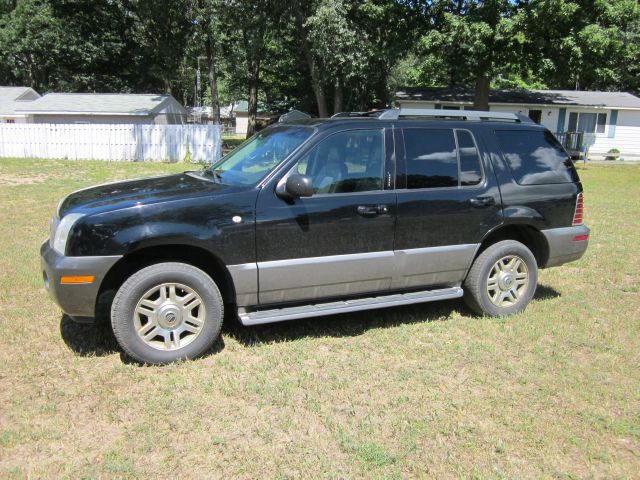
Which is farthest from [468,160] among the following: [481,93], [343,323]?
[481,93]

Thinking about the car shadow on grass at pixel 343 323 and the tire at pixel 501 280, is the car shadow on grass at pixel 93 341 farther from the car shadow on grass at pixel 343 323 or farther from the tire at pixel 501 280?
the tire at pixel 501 280

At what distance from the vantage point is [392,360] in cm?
434

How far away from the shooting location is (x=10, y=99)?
3341 cm

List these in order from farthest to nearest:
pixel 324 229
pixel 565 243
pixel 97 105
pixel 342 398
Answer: pixel 97 105
pixel 565 243
pixel 324 229
pixel 342 398

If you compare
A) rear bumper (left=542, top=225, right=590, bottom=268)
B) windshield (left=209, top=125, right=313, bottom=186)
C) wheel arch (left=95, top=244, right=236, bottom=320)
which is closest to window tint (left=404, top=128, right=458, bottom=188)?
windshield (left=209, top=125, right=313, bottom=186)

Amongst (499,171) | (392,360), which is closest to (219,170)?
(392,360)

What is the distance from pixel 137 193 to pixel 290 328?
1843mm

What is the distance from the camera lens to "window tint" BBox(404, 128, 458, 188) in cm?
476

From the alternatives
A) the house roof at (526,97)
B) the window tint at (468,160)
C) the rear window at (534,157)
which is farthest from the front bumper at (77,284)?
the house roof at (526,97)

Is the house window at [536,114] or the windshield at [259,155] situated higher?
the house window at [536,114]

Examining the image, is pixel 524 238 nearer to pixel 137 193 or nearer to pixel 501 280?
pixel 501 280

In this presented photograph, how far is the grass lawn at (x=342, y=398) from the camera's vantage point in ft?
10.0

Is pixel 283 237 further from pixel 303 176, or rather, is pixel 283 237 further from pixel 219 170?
pixel 219 170

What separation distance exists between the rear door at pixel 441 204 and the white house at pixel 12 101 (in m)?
31.9
